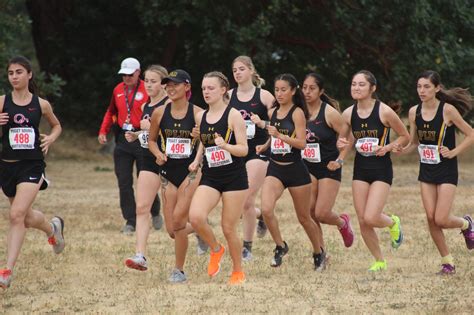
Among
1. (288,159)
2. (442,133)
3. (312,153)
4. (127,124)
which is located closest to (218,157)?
(288,159)

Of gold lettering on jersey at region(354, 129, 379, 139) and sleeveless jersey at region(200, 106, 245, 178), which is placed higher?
gold lettering on jersey at region(354, 129, 379, 139)

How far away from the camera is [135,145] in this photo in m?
12.6

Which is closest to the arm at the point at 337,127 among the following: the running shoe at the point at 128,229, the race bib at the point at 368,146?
the race bib at the point at 368,146

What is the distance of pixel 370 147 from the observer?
31.1 feet

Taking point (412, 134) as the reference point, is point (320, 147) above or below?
below

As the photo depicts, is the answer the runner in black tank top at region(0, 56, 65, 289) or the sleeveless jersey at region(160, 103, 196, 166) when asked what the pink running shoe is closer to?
the sleeveless jersey at region(160, 103, 196, 166)

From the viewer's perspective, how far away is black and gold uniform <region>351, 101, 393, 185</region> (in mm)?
9484

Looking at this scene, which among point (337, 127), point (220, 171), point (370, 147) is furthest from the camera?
point (337, 127)

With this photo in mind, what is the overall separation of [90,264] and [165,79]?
8.13 feet

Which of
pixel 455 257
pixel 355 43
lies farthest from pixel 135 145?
pixel 355 43

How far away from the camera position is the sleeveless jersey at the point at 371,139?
31.1 ft

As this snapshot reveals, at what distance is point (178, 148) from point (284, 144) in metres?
1.14

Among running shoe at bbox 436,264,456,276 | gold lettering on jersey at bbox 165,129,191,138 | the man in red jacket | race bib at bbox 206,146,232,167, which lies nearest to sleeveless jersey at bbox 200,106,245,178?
race bib at bbox 206,146,232,167

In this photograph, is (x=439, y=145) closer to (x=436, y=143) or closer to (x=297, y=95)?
(x=436, y=143)
